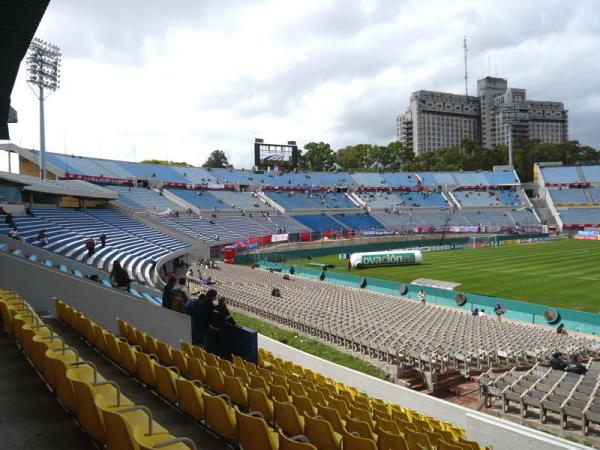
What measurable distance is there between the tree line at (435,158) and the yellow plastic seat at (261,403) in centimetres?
12113

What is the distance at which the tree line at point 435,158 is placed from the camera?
123812 millimetres

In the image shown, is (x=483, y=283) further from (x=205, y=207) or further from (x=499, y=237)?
(x=205, y=207)

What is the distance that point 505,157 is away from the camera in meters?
126

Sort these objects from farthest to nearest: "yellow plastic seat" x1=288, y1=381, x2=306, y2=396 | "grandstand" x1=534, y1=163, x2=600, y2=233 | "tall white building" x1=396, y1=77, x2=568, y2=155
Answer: "tall white building" x1=396, y1=77, x2=568, y2=155
"grandstand" x1=534, y1=163, x2=600, y2=233
"yellow plastic seat" x1=288, y1=381, x2=306, y2=396

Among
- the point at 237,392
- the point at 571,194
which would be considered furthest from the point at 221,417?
the point at 571,194

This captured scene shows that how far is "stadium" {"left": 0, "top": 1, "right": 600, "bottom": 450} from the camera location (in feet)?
17.5

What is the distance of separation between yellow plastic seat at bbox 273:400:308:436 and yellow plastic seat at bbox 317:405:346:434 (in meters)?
0.74

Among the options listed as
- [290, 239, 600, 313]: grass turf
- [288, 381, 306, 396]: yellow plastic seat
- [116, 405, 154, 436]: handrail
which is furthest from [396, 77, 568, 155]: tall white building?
[116, 405, 154, 436]: handrail

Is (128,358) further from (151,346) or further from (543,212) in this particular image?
(543,212)

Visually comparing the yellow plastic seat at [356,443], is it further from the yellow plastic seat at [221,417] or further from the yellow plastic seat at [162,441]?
the yellow plastic seat at [162,441]

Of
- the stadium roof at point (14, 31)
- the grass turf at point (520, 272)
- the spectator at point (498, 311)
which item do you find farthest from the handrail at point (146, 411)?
the grass turf at point (520, 272)

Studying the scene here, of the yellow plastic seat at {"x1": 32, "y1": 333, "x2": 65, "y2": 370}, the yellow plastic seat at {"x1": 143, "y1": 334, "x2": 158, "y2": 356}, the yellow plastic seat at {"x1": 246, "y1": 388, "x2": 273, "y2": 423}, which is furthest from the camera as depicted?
the yellow plastic seat at {"x1": 143, "y1": 334, "x2": 158, "y2": 356}

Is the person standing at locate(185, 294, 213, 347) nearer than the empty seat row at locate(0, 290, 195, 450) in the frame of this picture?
No

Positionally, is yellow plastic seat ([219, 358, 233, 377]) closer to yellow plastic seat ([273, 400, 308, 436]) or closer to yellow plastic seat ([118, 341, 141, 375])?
yellow plastic seat ([118, 341, 141, 375])
